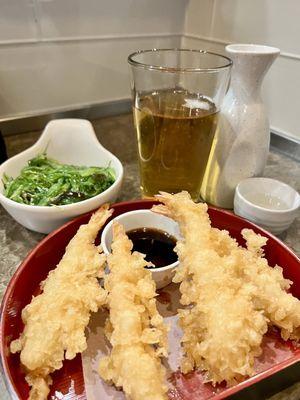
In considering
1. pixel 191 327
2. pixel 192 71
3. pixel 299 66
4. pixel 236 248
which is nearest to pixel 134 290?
pixel 191 327

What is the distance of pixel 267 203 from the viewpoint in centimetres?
93

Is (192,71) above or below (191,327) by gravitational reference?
above

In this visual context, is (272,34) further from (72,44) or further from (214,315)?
(214,315)

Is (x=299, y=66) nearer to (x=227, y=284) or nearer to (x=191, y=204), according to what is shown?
(x=191, y=204)

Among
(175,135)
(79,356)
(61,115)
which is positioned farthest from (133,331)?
(61,115)

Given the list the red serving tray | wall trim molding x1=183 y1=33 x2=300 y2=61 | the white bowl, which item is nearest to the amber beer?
the white bowl

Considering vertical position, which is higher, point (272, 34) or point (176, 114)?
point (272, 34)

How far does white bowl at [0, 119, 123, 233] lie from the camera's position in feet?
2.52

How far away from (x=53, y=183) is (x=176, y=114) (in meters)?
0.36

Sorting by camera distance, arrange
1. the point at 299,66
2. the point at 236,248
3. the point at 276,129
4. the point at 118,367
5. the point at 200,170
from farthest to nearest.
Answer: the point at 276,129, the point at 299,66, the point at 200,170, the point at 236,248, the point at 118,367

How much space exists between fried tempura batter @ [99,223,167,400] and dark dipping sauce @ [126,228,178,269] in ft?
0.27

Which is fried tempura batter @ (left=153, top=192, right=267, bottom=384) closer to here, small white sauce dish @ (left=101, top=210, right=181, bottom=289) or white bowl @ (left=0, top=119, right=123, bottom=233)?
small white sauce dish @ (left=101, top=210, right=181, bottom=289)

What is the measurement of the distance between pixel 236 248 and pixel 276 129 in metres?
0.78

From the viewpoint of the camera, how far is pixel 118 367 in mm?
511
